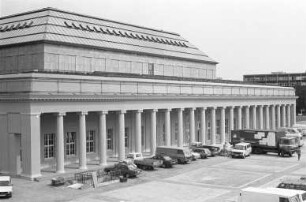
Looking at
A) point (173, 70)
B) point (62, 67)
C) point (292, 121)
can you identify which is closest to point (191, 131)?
point (173, 70)

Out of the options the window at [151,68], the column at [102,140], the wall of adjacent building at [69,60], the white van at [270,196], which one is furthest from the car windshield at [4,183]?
the window at [151,68]

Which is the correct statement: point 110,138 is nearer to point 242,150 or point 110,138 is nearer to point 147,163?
point 147,163

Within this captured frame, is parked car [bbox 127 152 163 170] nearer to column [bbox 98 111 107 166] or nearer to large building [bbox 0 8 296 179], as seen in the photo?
column [bbox 98 111 107 166]

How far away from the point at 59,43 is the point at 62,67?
3.53 metres

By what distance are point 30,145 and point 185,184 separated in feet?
57.5

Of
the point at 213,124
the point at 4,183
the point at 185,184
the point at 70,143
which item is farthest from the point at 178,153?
the point at 4,183

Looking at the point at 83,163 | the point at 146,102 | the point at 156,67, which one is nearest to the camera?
the point at 83,163

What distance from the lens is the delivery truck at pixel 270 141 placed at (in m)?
70.6

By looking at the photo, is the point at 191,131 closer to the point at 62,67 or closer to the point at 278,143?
the point at 278,143

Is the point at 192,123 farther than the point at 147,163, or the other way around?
the point at 192,123

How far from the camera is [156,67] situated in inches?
3386

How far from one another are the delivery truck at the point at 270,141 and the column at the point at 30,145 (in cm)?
3883

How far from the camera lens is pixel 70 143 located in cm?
5941

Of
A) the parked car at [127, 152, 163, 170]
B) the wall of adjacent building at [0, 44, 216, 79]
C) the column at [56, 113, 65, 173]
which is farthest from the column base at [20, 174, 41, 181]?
the wall of adjacent building at [0, 44, 216, 79]
